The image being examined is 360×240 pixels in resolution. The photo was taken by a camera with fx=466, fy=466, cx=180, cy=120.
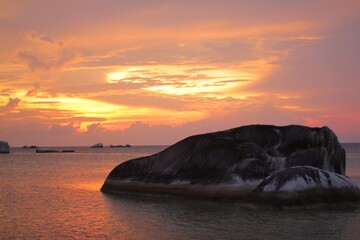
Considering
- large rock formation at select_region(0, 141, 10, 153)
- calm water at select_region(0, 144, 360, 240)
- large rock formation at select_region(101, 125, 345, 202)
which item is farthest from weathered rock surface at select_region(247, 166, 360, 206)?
large rock formation at select_region(0, 141, 10, 153)

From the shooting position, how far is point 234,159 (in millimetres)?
26609

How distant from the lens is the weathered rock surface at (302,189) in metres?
22.2

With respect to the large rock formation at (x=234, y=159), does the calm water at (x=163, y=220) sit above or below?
below

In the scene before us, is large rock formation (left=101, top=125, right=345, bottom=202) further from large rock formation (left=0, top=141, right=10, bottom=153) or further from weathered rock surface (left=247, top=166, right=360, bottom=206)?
large rock formation (left=0, top=141, right=10, bottom=153)

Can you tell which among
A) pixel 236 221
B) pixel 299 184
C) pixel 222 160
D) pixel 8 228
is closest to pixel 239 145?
pixel 222 160

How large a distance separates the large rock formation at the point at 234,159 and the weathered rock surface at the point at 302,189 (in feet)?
7.67

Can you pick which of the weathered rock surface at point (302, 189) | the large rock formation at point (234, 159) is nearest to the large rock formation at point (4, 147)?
the large rock formation at point (234, 159)

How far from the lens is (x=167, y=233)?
55.6 feet

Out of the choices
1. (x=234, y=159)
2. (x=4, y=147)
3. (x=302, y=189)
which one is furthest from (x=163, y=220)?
(x=4, y=147)

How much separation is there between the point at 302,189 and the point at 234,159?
5162 millimetres

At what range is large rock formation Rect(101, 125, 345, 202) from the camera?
25844mm

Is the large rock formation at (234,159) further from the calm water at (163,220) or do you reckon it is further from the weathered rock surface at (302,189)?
the weathered rock surface at (302,189)

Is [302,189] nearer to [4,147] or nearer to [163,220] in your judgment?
[163,220]

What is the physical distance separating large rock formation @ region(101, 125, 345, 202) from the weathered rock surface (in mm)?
2339
